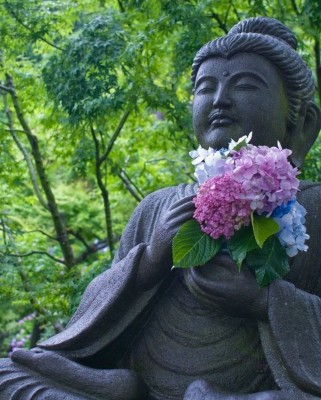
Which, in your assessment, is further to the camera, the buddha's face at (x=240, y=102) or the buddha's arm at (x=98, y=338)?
the buddha's face at (x=240, y=102)

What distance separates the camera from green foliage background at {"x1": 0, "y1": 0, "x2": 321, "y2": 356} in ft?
23.7

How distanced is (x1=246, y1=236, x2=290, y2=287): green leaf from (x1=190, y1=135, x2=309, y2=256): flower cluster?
0.12ft

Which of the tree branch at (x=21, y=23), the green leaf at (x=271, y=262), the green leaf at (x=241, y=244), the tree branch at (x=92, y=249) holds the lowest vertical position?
the tree branch at (x=92, y=249)

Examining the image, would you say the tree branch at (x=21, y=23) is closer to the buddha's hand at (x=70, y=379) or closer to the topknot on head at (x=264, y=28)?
the topknot on head at (x=264, y=28)

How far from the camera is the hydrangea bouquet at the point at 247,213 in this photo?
12.3 ft

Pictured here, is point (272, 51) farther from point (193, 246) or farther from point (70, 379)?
point (70, 379)

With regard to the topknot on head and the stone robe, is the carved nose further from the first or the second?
the stone robe

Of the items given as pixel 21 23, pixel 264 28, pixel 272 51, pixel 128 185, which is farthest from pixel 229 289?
pixel 128 185

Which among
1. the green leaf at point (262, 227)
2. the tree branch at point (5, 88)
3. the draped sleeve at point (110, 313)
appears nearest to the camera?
the green leaf at point (262, 227)

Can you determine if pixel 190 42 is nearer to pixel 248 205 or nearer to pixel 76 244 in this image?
pixel 248 205

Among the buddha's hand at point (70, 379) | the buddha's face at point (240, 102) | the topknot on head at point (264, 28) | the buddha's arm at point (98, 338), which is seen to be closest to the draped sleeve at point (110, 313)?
the buddha's arm at point (98, 338)

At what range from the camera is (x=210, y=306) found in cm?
411

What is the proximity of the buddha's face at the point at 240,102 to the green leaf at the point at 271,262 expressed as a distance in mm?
693

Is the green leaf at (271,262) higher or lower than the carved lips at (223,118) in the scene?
lower
